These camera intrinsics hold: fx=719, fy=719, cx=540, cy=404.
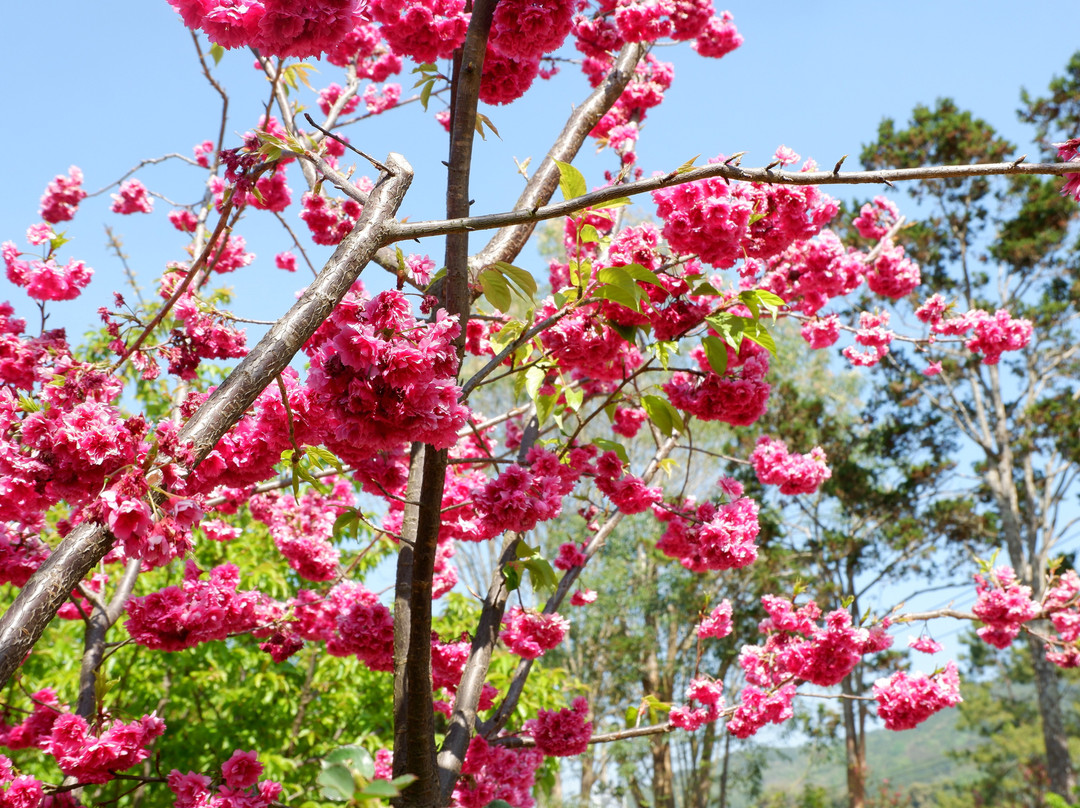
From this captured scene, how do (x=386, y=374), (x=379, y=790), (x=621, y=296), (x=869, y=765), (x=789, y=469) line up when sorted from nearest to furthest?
(x=379, y=790)
(x=386, y=374)
(x=621, y=296)
(x=789, y=469)
(x=869, y=765)

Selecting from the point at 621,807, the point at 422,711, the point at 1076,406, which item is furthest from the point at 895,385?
the point at 422,711

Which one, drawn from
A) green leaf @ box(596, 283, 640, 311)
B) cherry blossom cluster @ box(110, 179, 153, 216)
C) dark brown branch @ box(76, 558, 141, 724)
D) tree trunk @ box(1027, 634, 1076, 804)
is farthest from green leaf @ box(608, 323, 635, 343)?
tree trunk @ box(1027, 634, 1076, 804)

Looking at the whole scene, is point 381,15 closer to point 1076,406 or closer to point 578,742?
point 578,742

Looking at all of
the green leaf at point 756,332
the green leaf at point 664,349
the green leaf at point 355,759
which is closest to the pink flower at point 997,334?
the green leaf at point 756,332

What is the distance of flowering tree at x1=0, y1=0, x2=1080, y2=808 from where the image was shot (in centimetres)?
137

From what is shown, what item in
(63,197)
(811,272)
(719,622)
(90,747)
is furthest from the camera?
(63,197)

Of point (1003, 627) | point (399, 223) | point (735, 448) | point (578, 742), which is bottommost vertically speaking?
point (578, 742)

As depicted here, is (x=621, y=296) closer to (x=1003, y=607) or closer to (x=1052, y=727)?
(x=1003, y=607)

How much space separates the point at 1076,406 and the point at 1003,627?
12.3 m

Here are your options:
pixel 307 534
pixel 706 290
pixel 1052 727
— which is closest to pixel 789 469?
pixel 706 290

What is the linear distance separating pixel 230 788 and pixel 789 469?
281 centimetres

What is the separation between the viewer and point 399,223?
1472 millimetres

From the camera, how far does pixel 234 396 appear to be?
1217mm

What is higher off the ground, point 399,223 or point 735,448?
point 735,448
